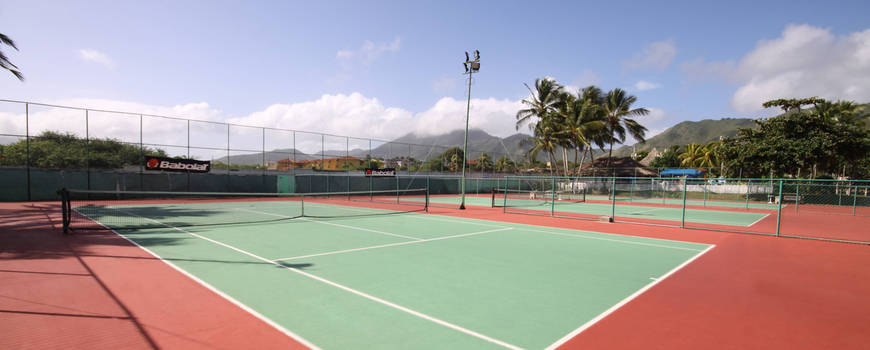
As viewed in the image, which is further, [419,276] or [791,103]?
[791,103]

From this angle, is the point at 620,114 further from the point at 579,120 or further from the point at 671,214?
the point at 671,214

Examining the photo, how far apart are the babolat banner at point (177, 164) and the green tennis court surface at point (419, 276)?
55.3 ft

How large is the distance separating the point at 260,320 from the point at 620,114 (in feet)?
145

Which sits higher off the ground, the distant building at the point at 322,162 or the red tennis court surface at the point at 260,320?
the distant building at the point at 322,162

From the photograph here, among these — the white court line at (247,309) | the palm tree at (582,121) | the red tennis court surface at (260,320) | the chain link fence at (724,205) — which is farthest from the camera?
the palm tree at (582,121)

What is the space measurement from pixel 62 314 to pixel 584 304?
658 centimetres

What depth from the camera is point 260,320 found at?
4445 mm

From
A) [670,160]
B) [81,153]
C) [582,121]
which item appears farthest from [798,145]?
[670,160]

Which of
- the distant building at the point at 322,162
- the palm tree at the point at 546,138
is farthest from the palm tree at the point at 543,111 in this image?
the distant building at the point at 322,162

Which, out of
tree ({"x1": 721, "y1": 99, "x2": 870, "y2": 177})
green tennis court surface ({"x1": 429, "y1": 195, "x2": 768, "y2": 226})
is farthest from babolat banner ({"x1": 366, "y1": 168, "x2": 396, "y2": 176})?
tree ({"x1": 721, "y1": 99, "x2": 870, "y2": 177})

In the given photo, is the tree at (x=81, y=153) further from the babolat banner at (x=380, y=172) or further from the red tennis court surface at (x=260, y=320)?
the red tennis court surface at (x=260, y=320)

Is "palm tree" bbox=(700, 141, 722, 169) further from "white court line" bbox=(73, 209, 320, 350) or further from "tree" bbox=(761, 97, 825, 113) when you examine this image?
"white court line" bbox=(73, 209, 320, 350)

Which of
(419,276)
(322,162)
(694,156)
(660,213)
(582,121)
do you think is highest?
(582,121)

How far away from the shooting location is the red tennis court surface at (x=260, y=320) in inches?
159
